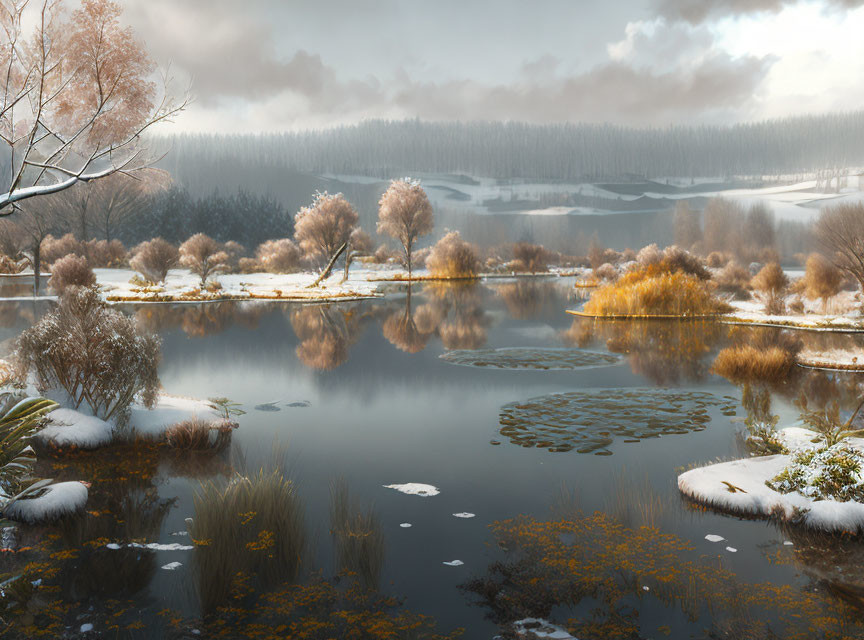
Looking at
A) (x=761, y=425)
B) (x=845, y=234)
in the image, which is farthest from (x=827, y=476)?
(x=845, y=234)

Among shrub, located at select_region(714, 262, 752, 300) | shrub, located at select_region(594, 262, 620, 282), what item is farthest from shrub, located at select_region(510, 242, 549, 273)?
shrub, located at select_region(714, 262, 752, 300)

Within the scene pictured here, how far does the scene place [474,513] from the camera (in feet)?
24.7

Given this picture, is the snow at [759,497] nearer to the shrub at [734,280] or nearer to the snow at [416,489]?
the snow at [416,489]

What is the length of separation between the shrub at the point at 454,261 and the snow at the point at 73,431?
198ft

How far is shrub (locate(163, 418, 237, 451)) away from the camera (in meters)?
10.1

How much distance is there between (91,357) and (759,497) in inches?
382

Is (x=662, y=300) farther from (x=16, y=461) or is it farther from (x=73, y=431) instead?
(x=16, y=461)

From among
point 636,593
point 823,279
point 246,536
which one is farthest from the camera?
point 823,279

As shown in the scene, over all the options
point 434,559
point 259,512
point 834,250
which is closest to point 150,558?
point 259,512

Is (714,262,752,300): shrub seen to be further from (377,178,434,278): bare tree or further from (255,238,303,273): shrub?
(255,238,303,273): shrub

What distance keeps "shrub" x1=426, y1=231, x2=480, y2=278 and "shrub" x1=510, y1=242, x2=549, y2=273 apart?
16.7 meters

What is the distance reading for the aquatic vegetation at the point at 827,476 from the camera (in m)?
7.15

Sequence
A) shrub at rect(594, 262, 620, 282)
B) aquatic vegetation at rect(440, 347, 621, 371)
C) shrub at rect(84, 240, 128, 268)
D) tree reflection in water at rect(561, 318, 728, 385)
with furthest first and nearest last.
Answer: shrub at rect(84, 240, 128, 268) → shrub at rect(594, 262, 620, 282) → aquatic vegetation at rect(440, 347, 621, 371) → tree reflection in water at rect(561, 318, 728, 385)

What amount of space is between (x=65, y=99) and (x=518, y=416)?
15062 millimetres
